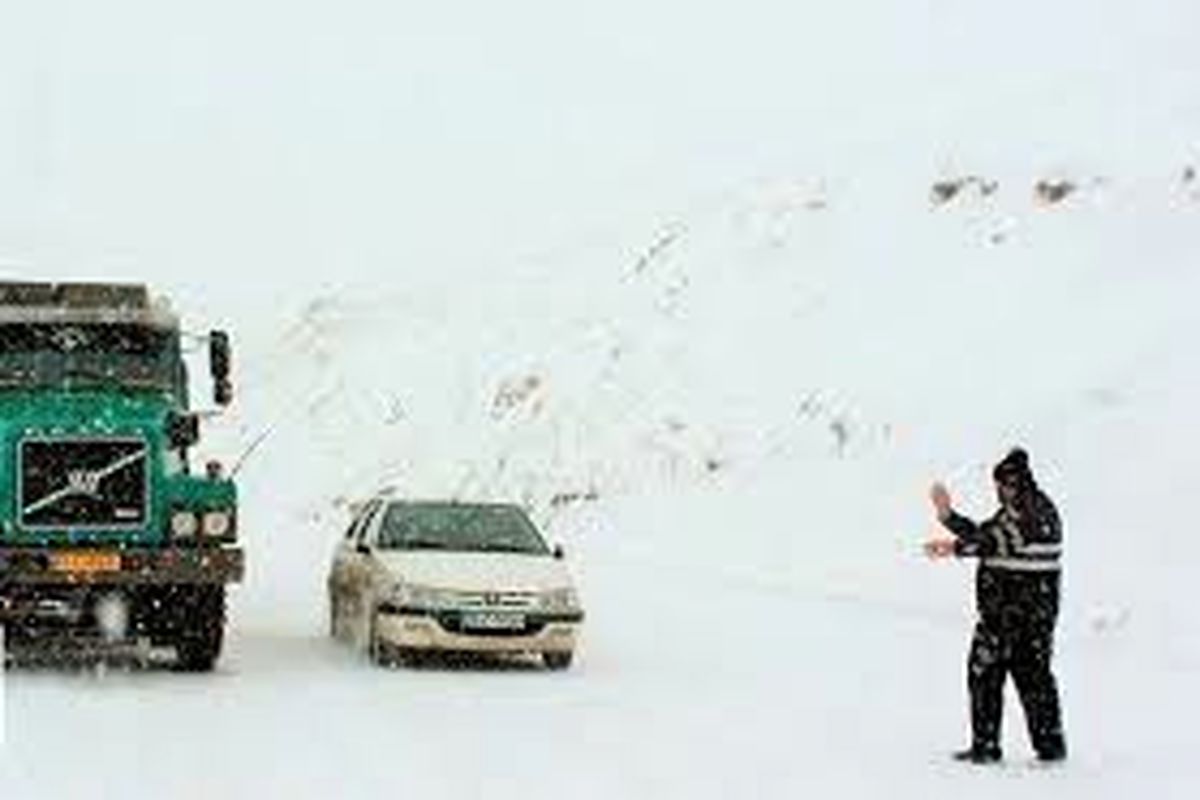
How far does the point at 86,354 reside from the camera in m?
20.6

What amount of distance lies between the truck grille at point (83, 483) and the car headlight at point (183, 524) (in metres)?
0.26

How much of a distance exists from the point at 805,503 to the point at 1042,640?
1772 cm

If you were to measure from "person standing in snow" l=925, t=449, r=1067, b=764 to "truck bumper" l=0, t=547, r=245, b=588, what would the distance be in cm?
668

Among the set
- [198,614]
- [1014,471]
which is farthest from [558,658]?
[1014,471]

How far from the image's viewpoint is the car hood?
20.1 meters

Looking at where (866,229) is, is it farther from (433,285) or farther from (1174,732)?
(1174,732)

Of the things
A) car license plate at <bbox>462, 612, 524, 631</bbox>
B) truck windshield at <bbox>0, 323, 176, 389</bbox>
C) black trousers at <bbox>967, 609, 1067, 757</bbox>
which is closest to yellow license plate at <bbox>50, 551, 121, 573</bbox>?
truck windshield at <bbox>0, 323, 176, 389</bbox>

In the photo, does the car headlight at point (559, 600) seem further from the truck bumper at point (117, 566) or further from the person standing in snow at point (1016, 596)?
the person standing in snow at point (1016, 596)

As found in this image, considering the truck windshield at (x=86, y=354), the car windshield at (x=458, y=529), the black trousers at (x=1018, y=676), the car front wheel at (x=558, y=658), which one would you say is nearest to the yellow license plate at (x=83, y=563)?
the truck windshield at (x=86, y=354)

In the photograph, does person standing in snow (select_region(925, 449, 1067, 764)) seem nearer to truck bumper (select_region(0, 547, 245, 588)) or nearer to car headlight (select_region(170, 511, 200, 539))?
truck bumper (select_region(0, 547, 245, 588))

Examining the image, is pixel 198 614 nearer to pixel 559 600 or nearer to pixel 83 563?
pixel 83 563

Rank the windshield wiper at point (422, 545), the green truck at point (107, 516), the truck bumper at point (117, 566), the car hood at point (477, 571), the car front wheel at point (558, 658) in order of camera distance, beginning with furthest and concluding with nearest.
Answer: the windshield wiper at point (422, 545)
the car front wheel at point (558, 658)
the car hood at point (477, 571)
the green truck at point (107, 516)
the truck bumper at point (117, 566)

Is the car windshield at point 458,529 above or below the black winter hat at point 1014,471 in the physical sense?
below

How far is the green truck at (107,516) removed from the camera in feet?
62.7
